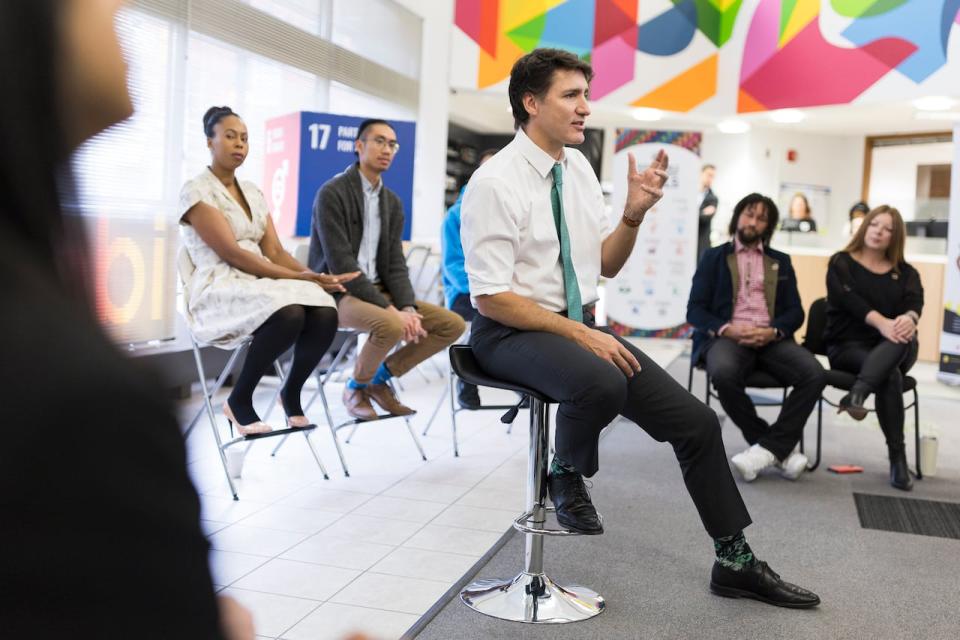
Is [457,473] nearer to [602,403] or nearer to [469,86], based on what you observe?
[602,403]

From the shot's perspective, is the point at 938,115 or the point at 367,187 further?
the point at 938,115

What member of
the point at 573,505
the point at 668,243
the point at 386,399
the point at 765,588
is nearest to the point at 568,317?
the point at 573,505

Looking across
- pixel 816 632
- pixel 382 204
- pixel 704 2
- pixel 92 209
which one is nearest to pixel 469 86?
pixel 704 2

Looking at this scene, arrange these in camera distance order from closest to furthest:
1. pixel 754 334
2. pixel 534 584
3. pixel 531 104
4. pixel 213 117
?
pixel 534 584 → pixel 531 104 → pixel 213 117 → pixel 754 334

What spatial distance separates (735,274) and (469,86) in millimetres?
5679

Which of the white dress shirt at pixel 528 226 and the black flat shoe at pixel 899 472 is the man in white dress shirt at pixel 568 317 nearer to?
the white dress shirt at pixel 528 226

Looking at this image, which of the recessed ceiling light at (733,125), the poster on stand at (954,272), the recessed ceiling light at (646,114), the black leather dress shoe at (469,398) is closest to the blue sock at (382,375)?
the black leather dress shoe at (469,398)

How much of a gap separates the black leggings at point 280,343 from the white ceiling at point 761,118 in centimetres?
630

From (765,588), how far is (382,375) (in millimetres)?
1994

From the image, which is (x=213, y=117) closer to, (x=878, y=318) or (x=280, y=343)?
(x=280, y=343)

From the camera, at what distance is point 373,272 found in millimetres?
4176

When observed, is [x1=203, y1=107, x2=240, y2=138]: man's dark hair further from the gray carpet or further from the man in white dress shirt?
the gray carpet

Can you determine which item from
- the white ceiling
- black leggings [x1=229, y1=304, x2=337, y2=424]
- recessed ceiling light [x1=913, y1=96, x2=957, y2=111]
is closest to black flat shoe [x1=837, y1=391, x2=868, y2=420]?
black leggings [x1=229, y1=304, x2=337, y2=424]

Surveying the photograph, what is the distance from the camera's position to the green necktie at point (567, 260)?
2576 millimetres
